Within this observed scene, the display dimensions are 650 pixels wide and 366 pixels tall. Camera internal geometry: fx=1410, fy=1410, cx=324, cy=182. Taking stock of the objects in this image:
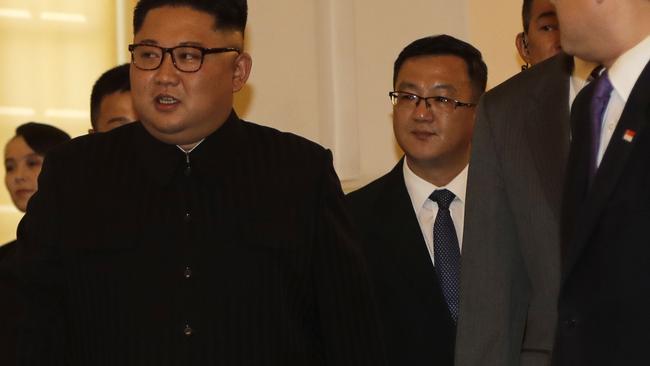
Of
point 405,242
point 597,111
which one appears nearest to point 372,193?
point 405,242

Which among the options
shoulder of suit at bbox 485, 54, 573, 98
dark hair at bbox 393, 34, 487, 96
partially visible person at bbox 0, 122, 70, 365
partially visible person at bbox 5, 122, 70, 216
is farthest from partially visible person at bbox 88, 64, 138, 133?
shoulder of suit at bbox 485, 54, 573, 98

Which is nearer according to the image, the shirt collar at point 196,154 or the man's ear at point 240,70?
the shirt collar at point 196,154

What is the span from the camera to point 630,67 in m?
2.81

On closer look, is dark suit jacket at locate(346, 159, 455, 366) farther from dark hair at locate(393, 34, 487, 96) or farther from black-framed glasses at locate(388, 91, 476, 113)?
dark hair at locate(393, 34, 487, 96)

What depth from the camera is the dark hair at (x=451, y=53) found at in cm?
489

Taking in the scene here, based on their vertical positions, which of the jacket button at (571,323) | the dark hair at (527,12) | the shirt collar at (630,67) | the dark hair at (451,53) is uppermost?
the dark hair at (527,12)

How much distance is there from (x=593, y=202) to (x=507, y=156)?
0.43 m

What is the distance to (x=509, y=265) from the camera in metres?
3.19

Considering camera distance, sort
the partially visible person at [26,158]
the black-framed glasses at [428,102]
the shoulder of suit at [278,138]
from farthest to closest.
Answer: the partially visible person at [26,158] < the black-framed glasses at [428,102] < the shoulder of suit at [278,138]

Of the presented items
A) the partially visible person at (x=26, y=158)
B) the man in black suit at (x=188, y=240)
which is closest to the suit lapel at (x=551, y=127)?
the man in black suit at (x=188, y=240)

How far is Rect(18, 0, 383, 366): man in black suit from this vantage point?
11.3 ft

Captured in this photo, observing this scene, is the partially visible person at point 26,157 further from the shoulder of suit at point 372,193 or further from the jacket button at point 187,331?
the jacket button at point 187,331

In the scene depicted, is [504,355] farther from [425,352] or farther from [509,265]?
[425,352]

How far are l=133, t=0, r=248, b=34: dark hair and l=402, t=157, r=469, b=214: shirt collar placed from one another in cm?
100
